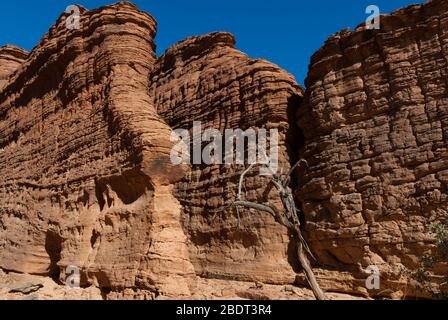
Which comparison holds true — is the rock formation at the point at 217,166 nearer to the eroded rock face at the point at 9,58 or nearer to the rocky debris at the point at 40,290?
the rocky debris at the point at 40,290

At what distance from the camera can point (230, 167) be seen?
18.8m

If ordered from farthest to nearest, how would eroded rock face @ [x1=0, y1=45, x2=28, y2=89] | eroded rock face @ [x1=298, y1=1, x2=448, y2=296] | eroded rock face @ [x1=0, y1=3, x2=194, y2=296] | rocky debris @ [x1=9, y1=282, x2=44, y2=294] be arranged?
eroded rock face @ [x1=0, y1=45, x2=28, y2=89] < rocky debris @ [x1=9, y1=282, x2=44, y2=294] < eroded rock face @ [x1=298, y1=1, x2=448, y2=296] < eroded rock face @ [x1=0, y1=3, x2=194, y2=296]

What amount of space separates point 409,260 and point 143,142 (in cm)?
904

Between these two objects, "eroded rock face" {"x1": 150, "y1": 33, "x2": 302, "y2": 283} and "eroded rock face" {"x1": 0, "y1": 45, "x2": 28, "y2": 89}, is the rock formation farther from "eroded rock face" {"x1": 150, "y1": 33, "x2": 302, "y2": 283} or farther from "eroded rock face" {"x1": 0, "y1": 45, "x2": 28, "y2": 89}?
"eroded rock face" {"x1": 0, "y1": 45, "x2": 28, "y2": 89}

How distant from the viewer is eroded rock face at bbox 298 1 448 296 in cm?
1378

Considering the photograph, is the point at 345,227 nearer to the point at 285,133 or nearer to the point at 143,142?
the point at 285,133

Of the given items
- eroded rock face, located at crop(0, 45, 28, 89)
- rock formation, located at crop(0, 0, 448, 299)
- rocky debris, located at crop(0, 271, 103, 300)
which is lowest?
rocky debris, located at crop(0, 271, 103, 300)

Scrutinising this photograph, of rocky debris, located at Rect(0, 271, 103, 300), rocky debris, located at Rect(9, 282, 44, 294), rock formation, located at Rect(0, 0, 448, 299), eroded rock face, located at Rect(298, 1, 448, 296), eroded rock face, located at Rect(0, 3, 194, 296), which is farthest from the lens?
rocky debris, located at Rect(9, 282, 44, 294)

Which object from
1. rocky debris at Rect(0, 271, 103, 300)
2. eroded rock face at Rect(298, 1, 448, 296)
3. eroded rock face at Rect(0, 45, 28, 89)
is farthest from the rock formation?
eroded rock face at Rect(0, 45, 28, 89)

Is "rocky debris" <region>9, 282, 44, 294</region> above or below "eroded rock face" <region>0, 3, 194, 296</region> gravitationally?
below

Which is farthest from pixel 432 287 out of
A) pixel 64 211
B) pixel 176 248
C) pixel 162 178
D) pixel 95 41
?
pixel 95 41

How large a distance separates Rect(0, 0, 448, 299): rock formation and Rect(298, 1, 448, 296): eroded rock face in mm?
45

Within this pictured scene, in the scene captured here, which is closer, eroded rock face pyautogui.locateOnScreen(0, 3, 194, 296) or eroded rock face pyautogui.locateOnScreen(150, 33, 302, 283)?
eroded rock face pyautogui.locateOnScreen(0, 3, 194, 296)

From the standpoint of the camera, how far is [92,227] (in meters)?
15.1
